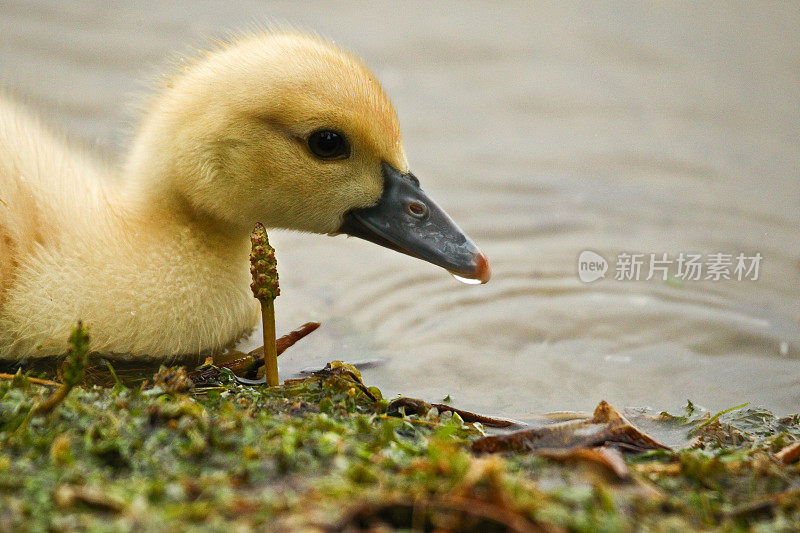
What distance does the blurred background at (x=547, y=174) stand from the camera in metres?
4.32

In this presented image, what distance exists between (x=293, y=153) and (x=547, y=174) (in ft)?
9.37

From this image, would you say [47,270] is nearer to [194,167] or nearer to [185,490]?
[194,167]

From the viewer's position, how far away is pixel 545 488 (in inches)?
89.7

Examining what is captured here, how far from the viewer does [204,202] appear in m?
3.83

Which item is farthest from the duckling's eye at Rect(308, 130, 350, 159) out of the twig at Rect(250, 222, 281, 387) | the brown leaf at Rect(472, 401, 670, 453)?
the brown leaf at Rect(472, 401, 670, 453)

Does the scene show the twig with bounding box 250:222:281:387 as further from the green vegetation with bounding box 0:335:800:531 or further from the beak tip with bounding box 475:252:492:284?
the beak tip with bounding box 475:252:492:284

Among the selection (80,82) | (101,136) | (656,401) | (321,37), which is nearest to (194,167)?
(321,37)

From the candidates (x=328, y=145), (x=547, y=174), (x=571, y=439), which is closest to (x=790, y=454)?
(x=571, y=439)

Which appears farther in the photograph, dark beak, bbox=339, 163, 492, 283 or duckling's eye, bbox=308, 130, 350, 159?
dark beak, bbox=339, 163, 492, 283

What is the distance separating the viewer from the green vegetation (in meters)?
1.95

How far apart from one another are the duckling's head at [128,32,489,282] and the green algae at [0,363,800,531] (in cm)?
103

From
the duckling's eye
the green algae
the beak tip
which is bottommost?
the green algae

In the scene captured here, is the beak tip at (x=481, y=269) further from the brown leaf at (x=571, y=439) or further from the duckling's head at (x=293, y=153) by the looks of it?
the brown leaf at (x=571, y=439)

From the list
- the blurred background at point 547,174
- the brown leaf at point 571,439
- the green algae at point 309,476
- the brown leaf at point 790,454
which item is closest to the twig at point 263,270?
the green algae at point 309,476
